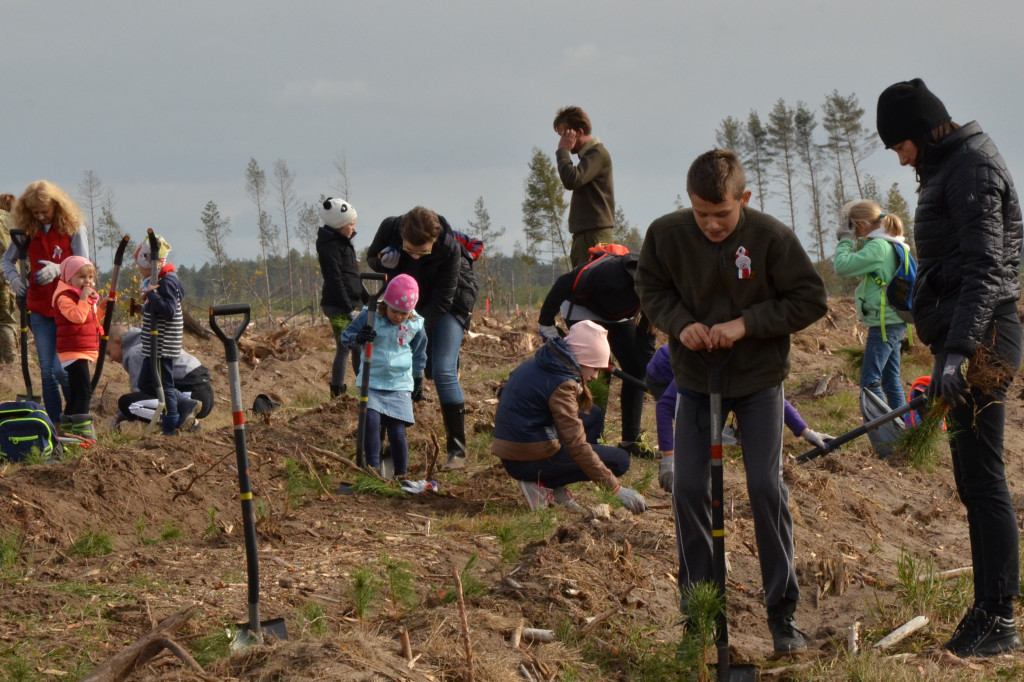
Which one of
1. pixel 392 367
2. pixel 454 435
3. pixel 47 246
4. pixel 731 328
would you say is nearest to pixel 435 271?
pixel 392 367

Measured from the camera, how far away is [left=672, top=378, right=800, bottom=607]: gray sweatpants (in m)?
4.18

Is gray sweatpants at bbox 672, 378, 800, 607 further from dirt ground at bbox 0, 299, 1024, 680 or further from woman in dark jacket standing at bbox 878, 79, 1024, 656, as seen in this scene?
woman in dark jacket standing at bbox 878, 79, 1024, 656

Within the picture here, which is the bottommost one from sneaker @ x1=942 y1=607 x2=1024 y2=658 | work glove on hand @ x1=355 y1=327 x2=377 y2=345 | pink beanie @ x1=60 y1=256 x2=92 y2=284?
sneaker @ x1=942 y1=607 x2=1024 y2=658

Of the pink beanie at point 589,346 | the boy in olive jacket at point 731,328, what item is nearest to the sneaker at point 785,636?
the boy in olive jacket at point 731,328

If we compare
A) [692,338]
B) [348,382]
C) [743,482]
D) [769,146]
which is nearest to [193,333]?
[348,382]

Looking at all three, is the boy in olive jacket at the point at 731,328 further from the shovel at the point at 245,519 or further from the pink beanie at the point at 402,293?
the pink beanie at the point at 402,293

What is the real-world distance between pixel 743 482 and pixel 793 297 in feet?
11.8

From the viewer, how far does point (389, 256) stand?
8328 mm

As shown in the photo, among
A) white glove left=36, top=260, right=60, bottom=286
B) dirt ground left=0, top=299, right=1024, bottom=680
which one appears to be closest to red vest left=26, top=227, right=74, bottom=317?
white glove left=36, top=260, right=60, bottom=286

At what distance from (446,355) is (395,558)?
9.49 ft

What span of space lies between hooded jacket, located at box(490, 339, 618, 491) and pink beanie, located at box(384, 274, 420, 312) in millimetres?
1264

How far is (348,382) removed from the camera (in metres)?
13.8

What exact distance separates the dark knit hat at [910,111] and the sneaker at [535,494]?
351cm

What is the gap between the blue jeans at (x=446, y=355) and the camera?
826 centimetres
